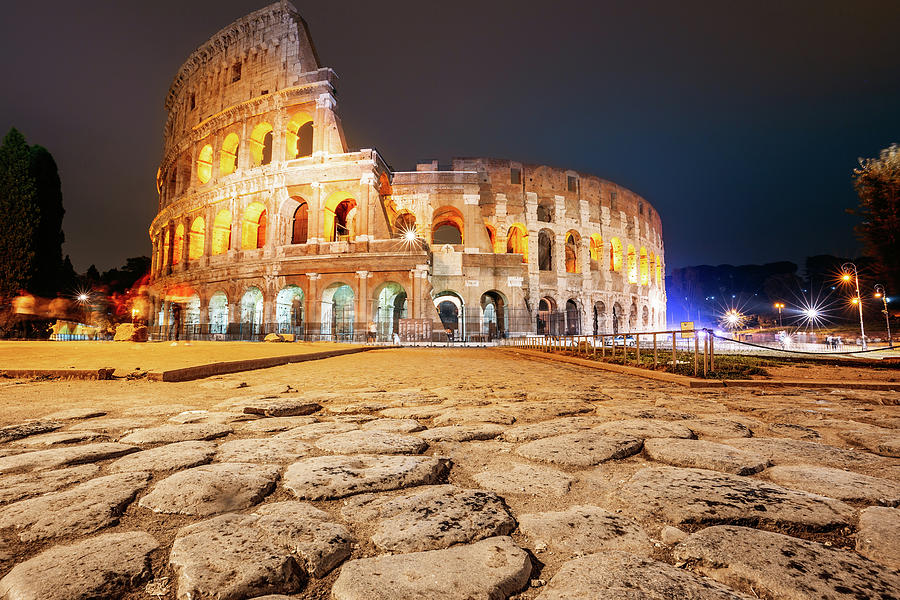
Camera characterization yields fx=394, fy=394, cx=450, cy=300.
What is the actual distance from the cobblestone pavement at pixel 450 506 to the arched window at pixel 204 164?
29.0 metres

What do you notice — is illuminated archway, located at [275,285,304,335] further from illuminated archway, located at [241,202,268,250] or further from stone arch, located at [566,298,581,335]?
stone arch, located at [566,298,581,335]

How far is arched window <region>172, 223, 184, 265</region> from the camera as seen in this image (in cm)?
2703

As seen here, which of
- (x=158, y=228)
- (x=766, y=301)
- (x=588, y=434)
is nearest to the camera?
(x=588, y=434)

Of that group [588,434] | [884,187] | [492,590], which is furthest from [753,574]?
[884,187]

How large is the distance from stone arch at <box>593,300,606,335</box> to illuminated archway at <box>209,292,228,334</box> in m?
25.3

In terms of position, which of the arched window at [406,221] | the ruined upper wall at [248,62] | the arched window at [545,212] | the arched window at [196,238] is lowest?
the arched window at [196,238]

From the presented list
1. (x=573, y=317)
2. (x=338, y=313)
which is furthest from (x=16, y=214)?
(x=573, y=317)

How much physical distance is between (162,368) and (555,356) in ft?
26.2

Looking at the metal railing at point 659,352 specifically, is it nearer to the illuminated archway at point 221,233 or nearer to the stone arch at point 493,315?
the stone arch at point 493,315

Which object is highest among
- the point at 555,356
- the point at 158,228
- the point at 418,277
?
the point at 158,228

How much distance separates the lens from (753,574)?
92 cm

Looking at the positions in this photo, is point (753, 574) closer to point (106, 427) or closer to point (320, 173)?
point (106, 427)

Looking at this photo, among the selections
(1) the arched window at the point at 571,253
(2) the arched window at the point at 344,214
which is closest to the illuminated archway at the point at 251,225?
(2) the arched window at the point at 344,214

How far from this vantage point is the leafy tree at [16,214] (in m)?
21.2
